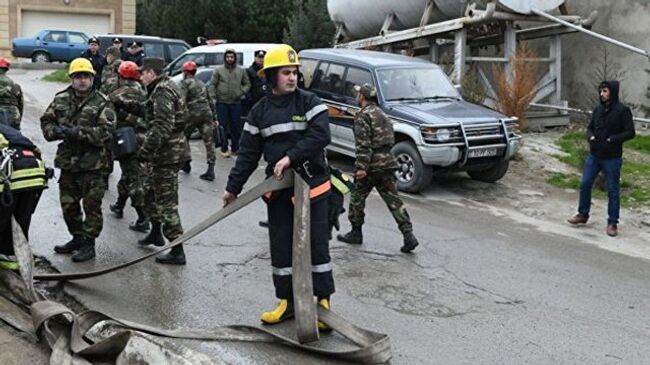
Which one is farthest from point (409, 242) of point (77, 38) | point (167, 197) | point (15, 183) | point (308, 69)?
point (77, 38)

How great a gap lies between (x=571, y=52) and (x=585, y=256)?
986 centimetres

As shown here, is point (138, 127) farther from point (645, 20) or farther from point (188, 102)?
point (645, 20)

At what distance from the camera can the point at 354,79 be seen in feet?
39.1

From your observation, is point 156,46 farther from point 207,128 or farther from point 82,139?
point 82,139

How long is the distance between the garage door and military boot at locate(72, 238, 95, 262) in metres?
33.3

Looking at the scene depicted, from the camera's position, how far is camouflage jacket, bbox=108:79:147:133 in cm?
789

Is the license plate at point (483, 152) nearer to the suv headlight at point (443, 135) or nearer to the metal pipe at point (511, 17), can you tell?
the suv headlight at point (443, 135)

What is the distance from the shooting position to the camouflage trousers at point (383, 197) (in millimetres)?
7738

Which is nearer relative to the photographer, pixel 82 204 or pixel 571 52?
pixel 82 204

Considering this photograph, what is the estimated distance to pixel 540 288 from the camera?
6.85 m

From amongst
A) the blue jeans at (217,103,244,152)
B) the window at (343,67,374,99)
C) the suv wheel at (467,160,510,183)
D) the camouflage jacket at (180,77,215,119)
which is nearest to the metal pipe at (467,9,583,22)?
the window at (343,67,374,99)

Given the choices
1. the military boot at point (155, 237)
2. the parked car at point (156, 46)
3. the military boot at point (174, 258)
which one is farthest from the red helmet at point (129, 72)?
the parked car at point (156, 46)

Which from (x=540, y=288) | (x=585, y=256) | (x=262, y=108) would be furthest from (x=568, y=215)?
(x=262, y=108)

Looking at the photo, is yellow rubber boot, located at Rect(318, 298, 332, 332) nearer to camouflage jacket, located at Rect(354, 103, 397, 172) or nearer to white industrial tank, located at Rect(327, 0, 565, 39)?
camouflage jacket, located at Rect(354, 103, 397, 172)
